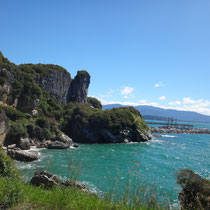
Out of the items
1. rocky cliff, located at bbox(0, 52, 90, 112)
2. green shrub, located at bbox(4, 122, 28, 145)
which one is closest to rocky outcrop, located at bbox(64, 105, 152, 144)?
rocky cliff, located at bbox(0, 52, 90, 112)

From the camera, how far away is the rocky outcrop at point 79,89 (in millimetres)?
75938

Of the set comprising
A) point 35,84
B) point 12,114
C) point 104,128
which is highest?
point 35,84

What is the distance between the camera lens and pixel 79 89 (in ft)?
251

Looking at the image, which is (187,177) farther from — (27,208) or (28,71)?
(28,71)

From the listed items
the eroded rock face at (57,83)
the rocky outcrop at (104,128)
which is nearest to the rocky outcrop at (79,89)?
the eroded rock face at (57,83)

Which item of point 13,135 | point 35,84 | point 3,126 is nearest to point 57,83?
point 35,84

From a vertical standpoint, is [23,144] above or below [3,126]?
below

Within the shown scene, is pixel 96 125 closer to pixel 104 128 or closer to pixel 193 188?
pixel 104 128

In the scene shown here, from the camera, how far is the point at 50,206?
14.3 feet

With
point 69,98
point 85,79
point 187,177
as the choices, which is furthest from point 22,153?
point 85,79

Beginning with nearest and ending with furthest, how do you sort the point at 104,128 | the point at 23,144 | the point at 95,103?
1. the point at 23,144
2. the point at 104,128
3. the point at 95,103

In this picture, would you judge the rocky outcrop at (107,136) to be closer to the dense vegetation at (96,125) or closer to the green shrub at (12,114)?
the dense vegetation at (96,125)

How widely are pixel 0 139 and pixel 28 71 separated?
3386cm

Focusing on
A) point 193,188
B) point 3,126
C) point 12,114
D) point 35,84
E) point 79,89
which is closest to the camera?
point 193,188
